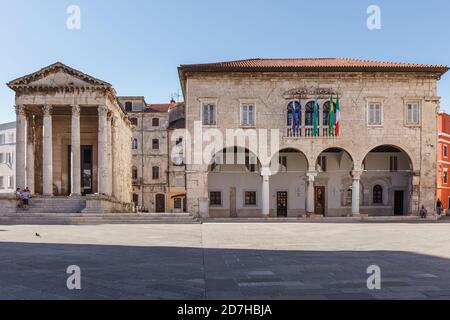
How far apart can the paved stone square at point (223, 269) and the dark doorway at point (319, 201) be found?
2150 centimetres

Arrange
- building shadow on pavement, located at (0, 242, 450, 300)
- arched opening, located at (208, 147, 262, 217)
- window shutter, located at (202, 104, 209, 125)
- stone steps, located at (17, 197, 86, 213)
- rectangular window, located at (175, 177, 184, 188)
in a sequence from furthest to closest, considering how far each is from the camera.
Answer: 1. rectangular window, located at (175, 177, 184, 188)
2. arched opening, located at (208, 147, 262, 217)
3. window shutter, located at (202, 104, 209, 125)
4. stone steps, located at (17, 197, 86, 213)
5. building shadow on pavement, located at (0, 242, 450, 300)

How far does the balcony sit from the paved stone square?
17220 millimetres

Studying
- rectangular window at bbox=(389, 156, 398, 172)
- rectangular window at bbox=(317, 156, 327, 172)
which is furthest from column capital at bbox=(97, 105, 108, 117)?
rectangular window at bbox=(389, 156, 398, 172)

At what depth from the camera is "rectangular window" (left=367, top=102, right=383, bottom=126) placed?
31.1 metres

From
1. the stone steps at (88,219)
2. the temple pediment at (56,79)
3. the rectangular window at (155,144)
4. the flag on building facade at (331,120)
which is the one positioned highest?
the temple pediment at (56,79)

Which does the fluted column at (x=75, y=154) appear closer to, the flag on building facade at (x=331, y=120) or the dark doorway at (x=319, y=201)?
the flag on building facade at (x=331, y=120)

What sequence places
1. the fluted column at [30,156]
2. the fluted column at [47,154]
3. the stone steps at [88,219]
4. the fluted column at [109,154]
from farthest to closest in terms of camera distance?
the fluted column at [109,154] < the fluted column at [30,156] < the fluted column at [47,154] < the stone steps at [88,219]

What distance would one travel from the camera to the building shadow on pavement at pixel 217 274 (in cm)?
652

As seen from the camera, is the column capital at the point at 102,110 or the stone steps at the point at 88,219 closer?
the stone steps at the point at 88,219

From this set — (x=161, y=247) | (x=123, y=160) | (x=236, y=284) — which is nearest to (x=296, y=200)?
(x=123, y=160)

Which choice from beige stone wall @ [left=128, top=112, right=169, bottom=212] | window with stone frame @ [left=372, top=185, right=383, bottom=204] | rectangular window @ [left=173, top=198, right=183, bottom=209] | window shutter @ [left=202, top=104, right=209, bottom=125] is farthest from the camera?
rectangular window @ [left=173, top=198, right=183, bottom=209]

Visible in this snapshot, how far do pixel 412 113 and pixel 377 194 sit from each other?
25.1ft

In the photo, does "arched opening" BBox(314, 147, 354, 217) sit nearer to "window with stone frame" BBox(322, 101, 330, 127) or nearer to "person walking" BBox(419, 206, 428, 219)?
"window with stone frame" BBox(322, 101, 330, 127)

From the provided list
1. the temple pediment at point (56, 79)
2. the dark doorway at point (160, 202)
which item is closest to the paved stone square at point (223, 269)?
the temple pediment at point (56, 79)
